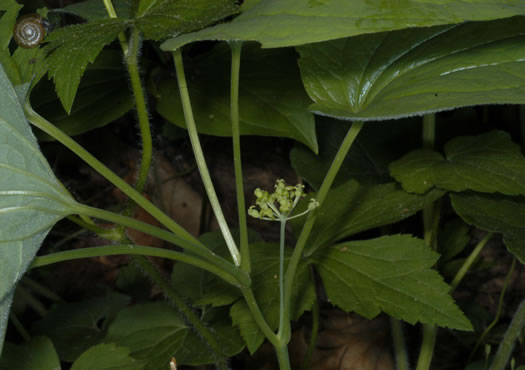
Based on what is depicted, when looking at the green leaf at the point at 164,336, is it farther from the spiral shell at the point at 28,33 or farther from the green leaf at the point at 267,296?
the spiral shell at the point at 28,33

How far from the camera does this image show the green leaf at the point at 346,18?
0.66 m

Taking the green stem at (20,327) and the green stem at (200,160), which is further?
the green stem at (20,327)

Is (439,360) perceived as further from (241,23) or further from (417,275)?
(241,23)

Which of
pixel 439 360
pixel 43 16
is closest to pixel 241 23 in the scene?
pixel 43 16

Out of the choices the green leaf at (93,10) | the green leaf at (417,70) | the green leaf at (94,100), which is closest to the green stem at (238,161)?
the green leaf at (417,70)

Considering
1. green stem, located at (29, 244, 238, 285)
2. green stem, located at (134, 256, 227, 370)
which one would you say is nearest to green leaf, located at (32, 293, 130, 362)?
green stem, located at (134, 256, 227, 370)

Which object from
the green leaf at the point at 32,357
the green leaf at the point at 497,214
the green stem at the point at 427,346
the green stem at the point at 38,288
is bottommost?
the green stem at the point at 38,288

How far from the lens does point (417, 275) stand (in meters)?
1.10

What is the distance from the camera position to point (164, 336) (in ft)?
4.64

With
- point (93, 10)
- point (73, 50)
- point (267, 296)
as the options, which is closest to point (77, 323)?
point (267, 296)

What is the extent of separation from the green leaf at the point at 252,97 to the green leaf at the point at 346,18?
642 millimetres

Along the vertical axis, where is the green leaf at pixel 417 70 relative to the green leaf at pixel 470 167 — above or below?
above

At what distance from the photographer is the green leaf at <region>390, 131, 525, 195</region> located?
123cm

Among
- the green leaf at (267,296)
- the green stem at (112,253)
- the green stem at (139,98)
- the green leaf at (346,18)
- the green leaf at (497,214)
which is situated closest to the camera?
the green leaf at (346,18)
